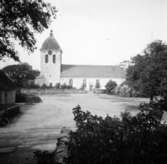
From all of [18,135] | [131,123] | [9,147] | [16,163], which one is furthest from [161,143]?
[18,135]

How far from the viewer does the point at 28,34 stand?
1315 centimetres

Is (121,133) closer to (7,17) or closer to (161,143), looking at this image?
(161,143)

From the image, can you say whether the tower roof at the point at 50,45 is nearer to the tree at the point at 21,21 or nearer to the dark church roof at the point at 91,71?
the dark church roof at the point at 91,71

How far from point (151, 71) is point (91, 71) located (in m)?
60.0

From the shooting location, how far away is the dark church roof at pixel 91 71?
246 ft

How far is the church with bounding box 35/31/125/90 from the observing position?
7056 centimetres

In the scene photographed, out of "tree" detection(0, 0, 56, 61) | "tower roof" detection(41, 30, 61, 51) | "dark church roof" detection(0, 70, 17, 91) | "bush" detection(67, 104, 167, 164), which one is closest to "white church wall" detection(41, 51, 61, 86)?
"tower roof" detection(41, 30, 61, 51)

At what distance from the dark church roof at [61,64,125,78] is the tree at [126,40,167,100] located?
54210 mm

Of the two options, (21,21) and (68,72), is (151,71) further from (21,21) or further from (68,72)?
(68,72)

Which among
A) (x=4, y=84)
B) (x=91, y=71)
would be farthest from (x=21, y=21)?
Answer: (x=91, y=71)

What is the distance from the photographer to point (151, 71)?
17.5 m

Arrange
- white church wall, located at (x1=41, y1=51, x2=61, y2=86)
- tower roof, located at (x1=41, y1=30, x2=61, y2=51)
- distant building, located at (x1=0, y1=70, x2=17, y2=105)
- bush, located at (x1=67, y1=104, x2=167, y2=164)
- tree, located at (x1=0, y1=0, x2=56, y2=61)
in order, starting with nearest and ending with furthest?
bush, located at (x1=67, y1=104, x2=167, y2=164) < tree, located at (x1=0, y1=0, x2=56, y2=61) < distant building, located at (x1=0, y1=70, x2=17, y2=105) < white church wall, located at (x1=41, y1=51, x2=61, y2=86) < tower roof, located at (x1=41, y1=30, x2=61, y2=51)

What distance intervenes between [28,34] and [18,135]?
7331mm

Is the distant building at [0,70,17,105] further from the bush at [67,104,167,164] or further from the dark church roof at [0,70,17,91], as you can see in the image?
the bush at [67,104,167,164]
